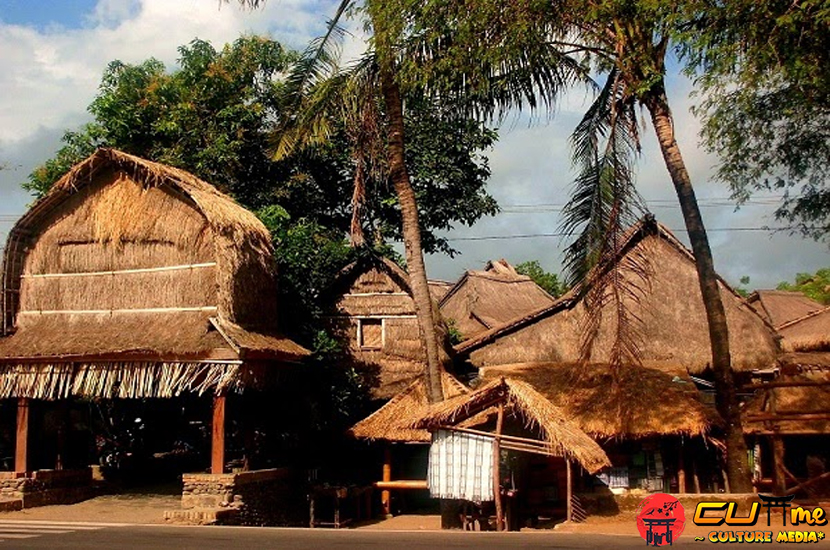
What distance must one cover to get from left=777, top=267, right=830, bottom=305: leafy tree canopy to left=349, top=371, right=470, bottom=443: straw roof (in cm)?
2612

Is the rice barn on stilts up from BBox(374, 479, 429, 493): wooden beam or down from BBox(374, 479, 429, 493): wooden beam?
up

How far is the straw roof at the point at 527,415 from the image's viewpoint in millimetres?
12164

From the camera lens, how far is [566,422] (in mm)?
13008

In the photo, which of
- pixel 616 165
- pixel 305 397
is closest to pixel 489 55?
pixel 616 165

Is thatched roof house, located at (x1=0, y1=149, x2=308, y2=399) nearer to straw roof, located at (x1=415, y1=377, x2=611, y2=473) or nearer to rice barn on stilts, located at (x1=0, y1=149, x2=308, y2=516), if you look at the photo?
rice barn on stilts, located at (x1=0, y1=149, x2=308, y2=516)

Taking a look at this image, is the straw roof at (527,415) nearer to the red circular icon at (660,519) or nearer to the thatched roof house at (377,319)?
the red circular icon at (660,519)

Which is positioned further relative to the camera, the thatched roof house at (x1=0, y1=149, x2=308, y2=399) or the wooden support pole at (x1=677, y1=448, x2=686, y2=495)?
the wooden support pole at (x1=677, y1=448, x2=686, y2=495)

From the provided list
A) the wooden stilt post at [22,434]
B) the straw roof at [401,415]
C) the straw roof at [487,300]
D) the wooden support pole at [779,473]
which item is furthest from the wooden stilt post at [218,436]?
the straw roof at [487,300]

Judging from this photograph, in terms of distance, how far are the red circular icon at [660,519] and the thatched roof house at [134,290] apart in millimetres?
6637

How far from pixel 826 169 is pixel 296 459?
10.9 meters

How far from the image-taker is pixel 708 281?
12.6 meters

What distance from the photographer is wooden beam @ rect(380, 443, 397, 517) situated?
16781 millimetres

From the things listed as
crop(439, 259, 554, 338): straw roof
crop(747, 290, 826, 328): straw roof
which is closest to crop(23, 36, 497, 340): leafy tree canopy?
crop(439, 259, 554, 338): straw roof

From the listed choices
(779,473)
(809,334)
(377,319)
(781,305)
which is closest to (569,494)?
(779,473)
